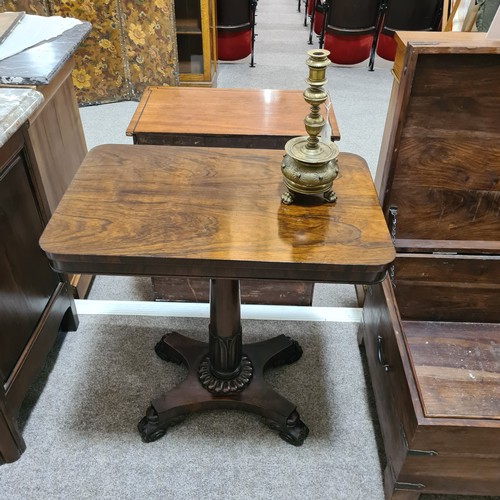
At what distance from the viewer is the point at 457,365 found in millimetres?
1476

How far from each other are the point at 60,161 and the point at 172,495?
1211 millimetres

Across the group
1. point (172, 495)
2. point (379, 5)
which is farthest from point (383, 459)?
point (379, 5)

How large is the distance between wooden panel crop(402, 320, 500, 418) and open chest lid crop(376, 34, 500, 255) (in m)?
0.28

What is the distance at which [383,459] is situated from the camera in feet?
4.64

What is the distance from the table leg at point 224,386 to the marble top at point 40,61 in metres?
0.85

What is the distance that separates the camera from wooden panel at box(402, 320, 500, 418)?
4.39 feet

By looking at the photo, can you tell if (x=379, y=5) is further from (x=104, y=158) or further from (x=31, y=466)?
(x=31, y=466)

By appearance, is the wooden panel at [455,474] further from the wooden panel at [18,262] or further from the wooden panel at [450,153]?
the wooden panel at [18,262]

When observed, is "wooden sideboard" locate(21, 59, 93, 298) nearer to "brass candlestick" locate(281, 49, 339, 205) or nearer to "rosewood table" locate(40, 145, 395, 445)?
"rosewood table" locate(40, 145, 395, 445)

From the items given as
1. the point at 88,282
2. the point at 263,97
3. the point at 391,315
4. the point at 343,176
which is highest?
the point at 343,176

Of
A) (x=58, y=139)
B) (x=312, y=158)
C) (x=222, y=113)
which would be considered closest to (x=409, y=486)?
(x=312, y=158)

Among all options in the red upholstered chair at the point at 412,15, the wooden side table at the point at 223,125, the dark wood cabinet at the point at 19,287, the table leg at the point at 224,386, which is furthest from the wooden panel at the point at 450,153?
the red upholstered chair at the point at 412,15

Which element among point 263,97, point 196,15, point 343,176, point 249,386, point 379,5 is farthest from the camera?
point 379,5

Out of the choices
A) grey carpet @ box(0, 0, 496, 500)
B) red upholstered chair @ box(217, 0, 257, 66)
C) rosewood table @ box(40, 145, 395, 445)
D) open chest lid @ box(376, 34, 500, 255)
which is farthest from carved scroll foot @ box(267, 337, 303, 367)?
red upholstered chair @ box(217, 0, 257, 66)
